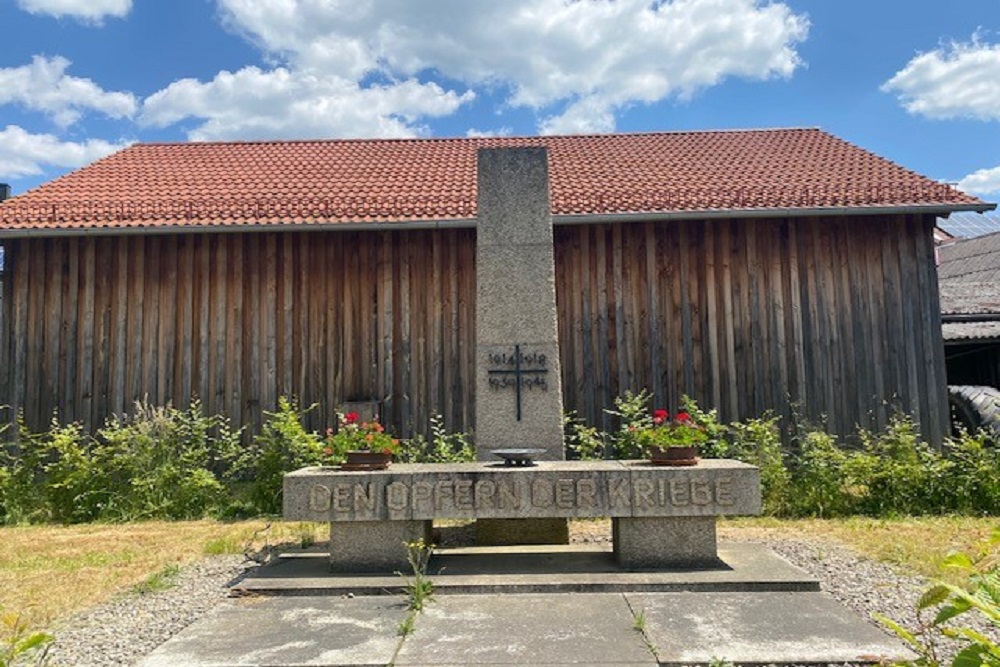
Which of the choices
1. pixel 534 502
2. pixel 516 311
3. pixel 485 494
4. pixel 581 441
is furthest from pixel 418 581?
pixel 581 441

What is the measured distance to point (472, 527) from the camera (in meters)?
7.65

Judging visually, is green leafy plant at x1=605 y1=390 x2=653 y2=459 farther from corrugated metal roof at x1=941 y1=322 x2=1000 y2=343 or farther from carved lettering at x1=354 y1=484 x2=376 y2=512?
corrugated metal roof at x1=941 y1=322 x2=1000 y2=343

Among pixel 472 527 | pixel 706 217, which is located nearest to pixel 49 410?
pixel 472 527

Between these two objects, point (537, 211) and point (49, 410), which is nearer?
point (537, 211)

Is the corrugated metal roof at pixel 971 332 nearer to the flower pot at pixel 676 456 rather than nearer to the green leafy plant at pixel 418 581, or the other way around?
the flower pot at pixel 676 456

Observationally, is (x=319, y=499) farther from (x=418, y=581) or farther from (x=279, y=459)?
(x=279, y=459)

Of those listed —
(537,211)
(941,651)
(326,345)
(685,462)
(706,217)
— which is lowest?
(941,651)

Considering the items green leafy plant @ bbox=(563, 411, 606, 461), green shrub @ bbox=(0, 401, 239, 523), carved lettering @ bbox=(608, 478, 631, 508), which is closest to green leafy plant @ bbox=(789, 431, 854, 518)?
green leafy plant @ bbox=(563, 411, 606, 461)

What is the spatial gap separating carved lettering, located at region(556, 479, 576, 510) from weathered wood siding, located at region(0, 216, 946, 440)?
4803 mm

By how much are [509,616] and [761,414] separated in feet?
23.3

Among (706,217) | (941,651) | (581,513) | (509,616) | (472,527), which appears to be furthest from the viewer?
(706,217)

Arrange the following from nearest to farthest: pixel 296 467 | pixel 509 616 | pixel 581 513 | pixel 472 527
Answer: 1. pixel 509 616
2. pixel 581 513
3. pixel 472 527
4. pixel 296 467

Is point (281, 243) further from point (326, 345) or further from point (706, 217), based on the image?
point (706, 217)

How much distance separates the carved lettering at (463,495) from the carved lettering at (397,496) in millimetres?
397
